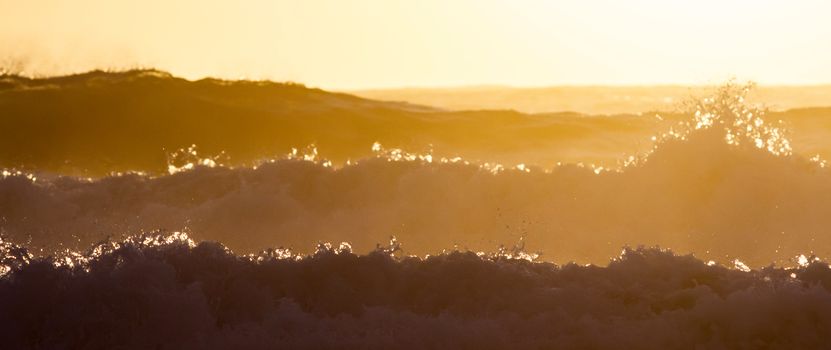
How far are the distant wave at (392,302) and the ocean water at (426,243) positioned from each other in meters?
0.02

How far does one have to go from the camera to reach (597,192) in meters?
21.4

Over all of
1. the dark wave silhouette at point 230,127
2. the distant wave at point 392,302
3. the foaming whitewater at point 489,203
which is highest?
the distant wave at point 392,302

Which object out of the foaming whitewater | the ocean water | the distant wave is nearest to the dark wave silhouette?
the ocean water

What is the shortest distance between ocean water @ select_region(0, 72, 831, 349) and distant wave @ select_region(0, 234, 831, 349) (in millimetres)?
17

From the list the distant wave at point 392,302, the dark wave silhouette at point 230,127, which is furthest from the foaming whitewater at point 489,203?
the dark wave silhouette at point 230,127

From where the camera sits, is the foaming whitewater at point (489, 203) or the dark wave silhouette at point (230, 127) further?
the dark wave silhouette at point (230, 127)

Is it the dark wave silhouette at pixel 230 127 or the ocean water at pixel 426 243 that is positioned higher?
the ocean water at pixel 426 243

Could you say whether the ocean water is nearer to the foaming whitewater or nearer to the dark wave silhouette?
the foaming whitewater

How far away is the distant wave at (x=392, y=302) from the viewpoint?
1160 centimetres

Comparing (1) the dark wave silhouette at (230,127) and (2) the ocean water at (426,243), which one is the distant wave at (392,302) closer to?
(2) the ocean water at (426,243)

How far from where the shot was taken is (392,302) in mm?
12305

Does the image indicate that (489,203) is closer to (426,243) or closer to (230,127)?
(426,243)

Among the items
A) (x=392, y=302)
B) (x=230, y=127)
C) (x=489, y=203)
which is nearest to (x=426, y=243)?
(x=489, y=203)

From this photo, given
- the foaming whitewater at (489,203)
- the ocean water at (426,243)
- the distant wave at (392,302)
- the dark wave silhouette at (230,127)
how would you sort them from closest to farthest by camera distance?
1. the distant wave at (392,302)
2. the ocean water at (426,243)
3. the foaming whitewater at (489,203)
4. the dark wave silhouette at (230,127)
